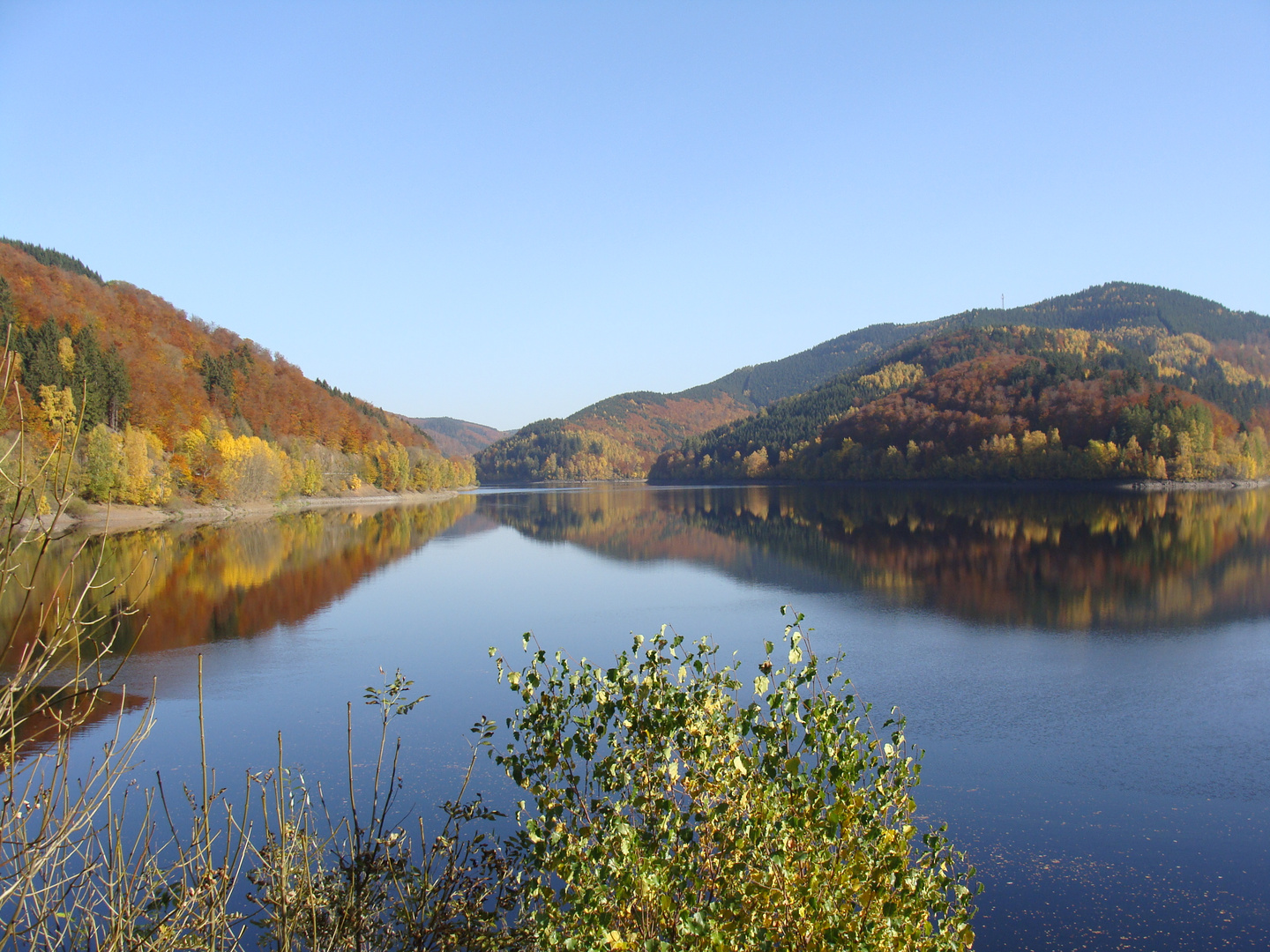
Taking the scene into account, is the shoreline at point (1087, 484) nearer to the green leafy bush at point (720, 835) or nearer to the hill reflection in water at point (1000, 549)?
the hill reflection in water at point (1000, 549)

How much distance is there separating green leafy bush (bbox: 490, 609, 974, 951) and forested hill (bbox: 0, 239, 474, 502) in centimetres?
3873

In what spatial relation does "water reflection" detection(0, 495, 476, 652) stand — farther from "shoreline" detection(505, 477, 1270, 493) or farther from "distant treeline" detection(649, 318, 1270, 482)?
"distant treeline" detection(649, 318, 1270, 482)

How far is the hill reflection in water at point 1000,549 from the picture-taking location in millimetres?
21219

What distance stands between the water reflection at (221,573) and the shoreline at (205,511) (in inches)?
76.8

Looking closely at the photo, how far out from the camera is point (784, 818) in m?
4.28

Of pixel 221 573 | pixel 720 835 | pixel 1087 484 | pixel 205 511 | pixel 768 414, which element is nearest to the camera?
pixel 720 835

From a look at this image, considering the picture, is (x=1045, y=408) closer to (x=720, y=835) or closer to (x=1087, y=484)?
(x=1087, y=484)

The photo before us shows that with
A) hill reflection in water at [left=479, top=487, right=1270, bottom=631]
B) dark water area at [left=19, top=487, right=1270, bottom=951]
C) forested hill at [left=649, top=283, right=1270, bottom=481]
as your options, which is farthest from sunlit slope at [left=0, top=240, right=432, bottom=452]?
forested hill at [left=649, top=283, right=1270, bottom=481]

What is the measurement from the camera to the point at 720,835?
171 inches

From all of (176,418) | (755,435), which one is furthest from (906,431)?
(176,418)

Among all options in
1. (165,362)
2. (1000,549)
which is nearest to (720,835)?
(1000,549)

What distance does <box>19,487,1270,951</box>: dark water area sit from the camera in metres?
8.16

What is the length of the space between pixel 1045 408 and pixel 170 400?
83.9 meters

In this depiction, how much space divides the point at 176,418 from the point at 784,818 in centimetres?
6699
